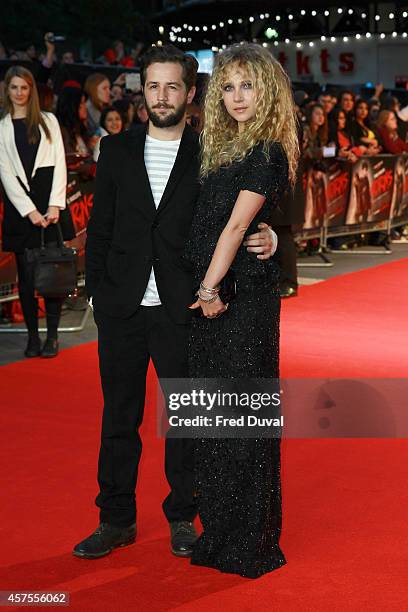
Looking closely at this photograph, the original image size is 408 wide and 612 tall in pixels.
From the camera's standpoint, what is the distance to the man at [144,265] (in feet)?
12.4

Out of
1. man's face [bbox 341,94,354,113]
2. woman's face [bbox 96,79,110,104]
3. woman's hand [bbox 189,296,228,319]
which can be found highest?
woman's face [bbox 96,79,110,104]

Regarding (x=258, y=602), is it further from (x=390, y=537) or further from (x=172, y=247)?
(x=172, y=247)

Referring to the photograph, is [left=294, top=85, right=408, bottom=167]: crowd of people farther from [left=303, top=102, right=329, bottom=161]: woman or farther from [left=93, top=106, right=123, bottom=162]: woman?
[left=93, top=106, right=123, bottom=162]: woman

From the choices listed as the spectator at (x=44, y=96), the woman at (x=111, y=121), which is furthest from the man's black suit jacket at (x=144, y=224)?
the woman at (x=111, y=121)

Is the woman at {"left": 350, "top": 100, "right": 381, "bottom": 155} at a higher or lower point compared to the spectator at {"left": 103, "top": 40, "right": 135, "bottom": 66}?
lower

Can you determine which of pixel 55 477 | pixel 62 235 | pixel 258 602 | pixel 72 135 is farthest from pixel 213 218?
pixel 72 135

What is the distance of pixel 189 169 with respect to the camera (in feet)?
12.4

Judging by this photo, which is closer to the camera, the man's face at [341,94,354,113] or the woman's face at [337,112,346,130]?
the woman's face at [337,112,346,130]

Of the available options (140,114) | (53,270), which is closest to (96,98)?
(140,114)

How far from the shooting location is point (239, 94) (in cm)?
353

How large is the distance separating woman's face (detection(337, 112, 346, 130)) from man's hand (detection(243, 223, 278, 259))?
10364 mm

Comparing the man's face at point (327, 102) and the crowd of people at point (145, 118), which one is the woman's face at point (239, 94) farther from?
the man's face at point (327, 102)

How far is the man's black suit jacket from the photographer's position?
12.5ft

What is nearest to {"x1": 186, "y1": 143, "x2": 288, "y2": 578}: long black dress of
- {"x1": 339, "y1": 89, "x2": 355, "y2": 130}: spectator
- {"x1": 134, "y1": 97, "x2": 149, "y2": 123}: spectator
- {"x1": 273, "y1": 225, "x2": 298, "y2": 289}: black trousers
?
{"x1": 273, "y1": 225, "x2": 298, "y2": 289}: black trousers
